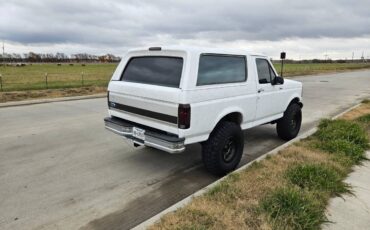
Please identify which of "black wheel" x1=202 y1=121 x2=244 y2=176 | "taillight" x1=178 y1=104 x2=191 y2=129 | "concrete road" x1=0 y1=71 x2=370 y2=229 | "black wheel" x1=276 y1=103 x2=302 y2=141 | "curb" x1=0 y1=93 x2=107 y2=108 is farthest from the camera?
"curb" x1=0 y1=93 x2=107 y2=108

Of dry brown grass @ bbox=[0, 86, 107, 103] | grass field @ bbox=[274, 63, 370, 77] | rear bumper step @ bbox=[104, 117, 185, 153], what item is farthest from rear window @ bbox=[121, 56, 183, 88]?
grass field @ bbox=[274, 63, 370, 77]

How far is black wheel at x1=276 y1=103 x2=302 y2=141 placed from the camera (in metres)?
6.33

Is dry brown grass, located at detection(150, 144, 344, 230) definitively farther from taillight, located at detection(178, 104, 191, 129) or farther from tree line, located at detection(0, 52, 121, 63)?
tree line, located at detection(0, 52, 121, 63)

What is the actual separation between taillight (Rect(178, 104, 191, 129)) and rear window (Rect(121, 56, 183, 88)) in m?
0.38

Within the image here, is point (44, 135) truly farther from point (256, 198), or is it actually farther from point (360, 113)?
point (360, 113)

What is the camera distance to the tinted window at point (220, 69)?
13.9 feet

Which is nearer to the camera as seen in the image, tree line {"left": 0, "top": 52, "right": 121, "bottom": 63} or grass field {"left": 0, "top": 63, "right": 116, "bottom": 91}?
grass field {"left": 0, "top": 63, "right": 116, "bottom": 91}

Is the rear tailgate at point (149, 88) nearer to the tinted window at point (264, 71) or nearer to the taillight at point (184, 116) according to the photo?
the taillight at point (184, 116)

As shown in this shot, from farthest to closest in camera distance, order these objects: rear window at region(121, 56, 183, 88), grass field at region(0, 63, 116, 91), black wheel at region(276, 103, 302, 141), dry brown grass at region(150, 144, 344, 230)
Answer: grass field at region(0, 63, 116, 91) → black wheel at region(276, 103, 302, 141) → rear window at region(121, 56, 183, 88) → dry brown grass at region(150, 144, 344, 230)

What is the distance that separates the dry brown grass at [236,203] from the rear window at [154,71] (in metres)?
1.51

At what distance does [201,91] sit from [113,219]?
1904 millimetres

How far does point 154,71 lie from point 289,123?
330cm

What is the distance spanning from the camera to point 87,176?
178 inches

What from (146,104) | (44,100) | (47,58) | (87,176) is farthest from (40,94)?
(47,58)
